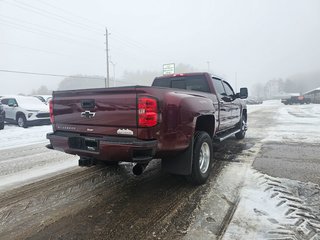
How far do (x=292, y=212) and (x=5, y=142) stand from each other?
30.0 feet

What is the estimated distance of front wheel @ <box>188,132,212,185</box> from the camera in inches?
167

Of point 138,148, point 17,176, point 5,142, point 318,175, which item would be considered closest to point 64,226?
point 138,148

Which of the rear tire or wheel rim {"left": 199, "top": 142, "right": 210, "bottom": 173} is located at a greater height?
wheel rim {"left": 199, "top": 142, "right": 210, "bottom": 173}

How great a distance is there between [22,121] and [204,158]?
11.6m

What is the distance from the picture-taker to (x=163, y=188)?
14.3ft

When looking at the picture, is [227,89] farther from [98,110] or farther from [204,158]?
[98,110]

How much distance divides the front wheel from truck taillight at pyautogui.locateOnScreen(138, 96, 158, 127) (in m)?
1.22

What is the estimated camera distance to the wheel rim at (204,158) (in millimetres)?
4605

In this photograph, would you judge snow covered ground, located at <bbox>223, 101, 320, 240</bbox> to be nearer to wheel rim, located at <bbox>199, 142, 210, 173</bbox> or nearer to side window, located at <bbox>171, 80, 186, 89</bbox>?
wheel rim, located at <bbox>199, 142, 210, 173</bbox>

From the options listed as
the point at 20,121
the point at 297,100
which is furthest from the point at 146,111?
the point at 297,100

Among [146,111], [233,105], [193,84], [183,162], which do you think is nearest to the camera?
[146,111]

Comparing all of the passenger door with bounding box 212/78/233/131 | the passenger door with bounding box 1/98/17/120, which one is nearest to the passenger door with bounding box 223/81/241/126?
the passenger door with bounding box 212/78/233/131

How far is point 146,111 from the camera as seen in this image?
10.8ft

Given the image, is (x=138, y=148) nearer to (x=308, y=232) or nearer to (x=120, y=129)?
(x=120, y=129)
